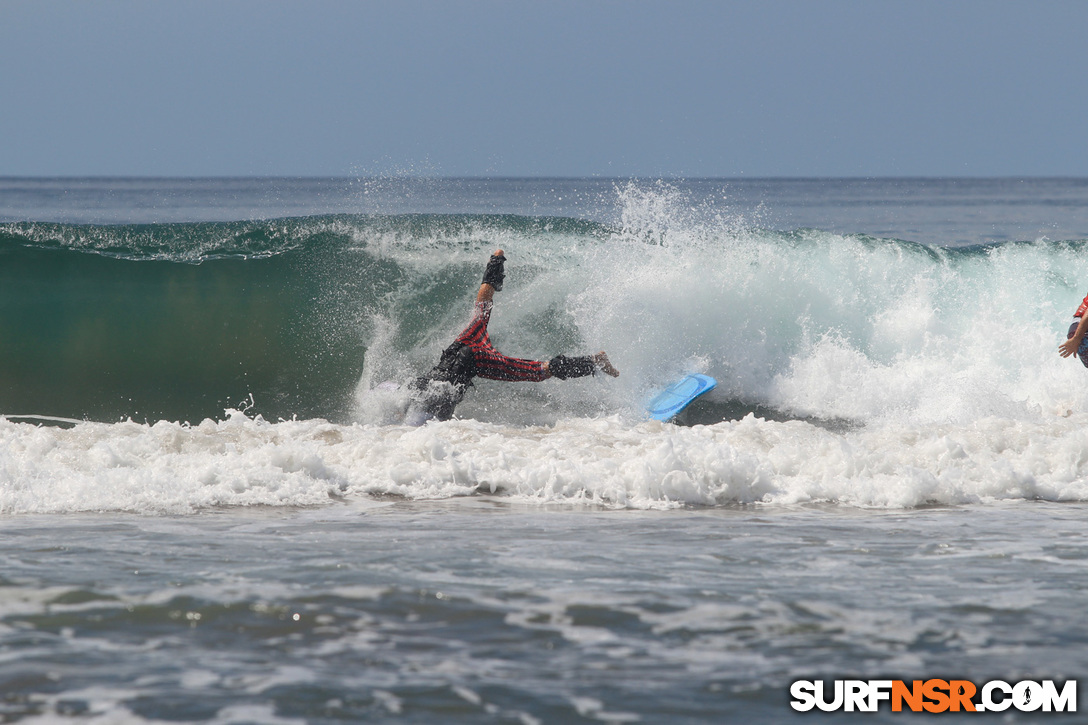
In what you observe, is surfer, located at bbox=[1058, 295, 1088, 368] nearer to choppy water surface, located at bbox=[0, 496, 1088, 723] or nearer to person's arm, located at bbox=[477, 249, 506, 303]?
choppy water surface, located at bbox=[0, 496, 1088, 723]

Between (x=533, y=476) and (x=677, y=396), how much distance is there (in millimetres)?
3363

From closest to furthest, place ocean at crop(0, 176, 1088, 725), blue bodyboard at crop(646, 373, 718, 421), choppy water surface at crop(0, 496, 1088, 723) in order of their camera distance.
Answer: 1. choppy water surface at crop(0, 496, 1088, 723)
2. ocean at crop(0, 176, 1088, 725)
3. blue bodyboard at crop(646, 373, 718, 421)

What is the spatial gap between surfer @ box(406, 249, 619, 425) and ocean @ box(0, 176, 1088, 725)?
55 centimetres

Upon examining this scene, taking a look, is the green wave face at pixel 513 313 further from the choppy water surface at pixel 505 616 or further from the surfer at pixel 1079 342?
the choppy water surface at pixel 505 616

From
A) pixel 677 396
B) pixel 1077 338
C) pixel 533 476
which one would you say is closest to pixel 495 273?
pixel 677 396

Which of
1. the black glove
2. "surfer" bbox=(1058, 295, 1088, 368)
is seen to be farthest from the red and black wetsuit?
"surfer" bbox=(1058, 295, 1088, 368)

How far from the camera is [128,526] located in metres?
5.76

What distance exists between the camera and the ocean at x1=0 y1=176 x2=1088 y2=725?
11.6 ft

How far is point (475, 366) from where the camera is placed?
9.16m

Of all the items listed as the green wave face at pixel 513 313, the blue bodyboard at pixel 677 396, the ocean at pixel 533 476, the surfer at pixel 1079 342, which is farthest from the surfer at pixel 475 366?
the surfer at pixel 1079 342

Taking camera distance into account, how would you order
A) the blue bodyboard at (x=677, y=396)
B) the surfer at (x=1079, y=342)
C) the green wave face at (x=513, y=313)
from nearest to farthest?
the surfer at (x=1079, y=342) → the blue bodyboard at (x=677, y=396) → the green wave face at (x=513, y=313)

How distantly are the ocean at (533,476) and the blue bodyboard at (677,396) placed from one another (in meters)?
0.22

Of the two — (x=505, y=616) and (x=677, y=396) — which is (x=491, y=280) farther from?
(x=505, y=616)

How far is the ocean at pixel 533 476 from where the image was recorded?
353 centimetres
